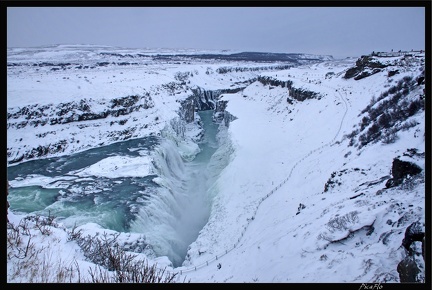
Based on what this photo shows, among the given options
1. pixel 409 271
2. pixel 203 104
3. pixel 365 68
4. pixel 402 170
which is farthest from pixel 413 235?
pixel 203 104

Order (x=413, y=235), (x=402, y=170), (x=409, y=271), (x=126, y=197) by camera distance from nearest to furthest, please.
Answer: (x=409, y=271) < (x=413, y=235) < (x=402, y=170) < (x=126, y=197)

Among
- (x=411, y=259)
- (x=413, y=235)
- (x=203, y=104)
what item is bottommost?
(x=203, y=104)

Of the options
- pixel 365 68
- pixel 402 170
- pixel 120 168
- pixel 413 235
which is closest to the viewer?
pixel 413 235

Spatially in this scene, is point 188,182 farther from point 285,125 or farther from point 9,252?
point 9,252

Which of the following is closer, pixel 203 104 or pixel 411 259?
pixel 411 259

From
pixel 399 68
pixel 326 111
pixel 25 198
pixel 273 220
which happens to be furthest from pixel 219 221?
pixel 399 68

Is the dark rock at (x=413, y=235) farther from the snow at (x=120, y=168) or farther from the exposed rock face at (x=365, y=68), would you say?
the exposed rock face at (x=365, y=68)

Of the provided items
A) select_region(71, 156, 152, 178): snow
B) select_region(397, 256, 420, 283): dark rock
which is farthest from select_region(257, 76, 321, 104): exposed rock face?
select_region(397, 256, 420, 283): dark rock

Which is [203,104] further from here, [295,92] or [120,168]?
[120,168]

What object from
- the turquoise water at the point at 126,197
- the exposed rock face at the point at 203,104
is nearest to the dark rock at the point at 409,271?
the turquoise water at the point at 126,197
